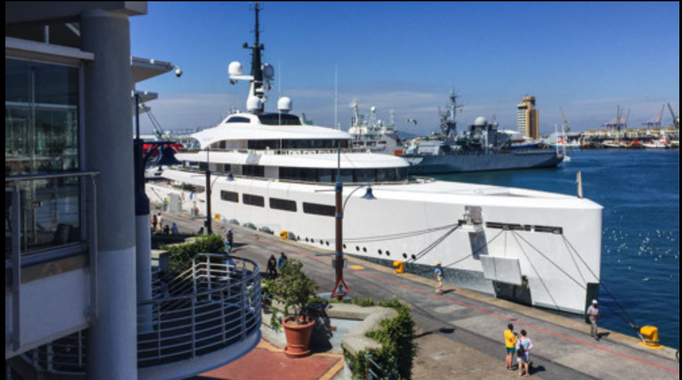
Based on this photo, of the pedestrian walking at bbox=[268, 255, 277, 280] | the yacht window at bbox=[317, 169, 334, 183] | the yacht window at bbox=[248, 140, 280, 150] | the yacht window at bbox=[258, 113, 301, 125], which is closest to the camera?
the pedestrian walking at bbox=[268, 255, 277, 280]

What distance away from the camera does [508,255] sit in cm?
2150

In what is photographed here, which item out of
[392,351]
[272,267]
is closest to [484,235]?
[272,267]

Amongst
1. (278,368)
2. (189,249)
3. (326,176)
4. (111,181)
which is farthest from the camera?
(326,176)

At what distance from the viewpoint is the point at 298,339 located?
43.9ft

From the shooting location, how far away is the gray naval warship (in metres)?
104

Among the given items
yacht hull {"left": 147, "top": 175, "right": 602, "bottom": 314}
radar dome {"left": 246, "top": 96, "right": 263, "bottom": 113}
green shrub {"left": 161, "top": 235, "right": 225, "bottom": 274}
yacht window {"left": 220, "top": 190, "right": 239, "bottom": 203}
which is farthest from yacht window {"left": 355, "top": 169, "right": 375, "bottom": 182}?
radar dome {"left": 246, "top": 96, "right": 263, "bottom": 113}

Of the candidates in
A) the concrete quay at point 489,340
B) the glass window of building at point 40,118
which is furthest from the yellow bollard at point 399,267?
the glass window of building at point 40,118

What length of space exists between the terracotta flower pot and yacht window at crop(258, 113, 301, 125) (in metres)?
26.6

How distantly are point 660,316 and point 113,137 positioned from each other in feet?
87.4

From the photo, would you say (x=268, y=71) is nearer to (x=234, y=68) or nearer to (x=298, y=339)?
(x=234, y=68)

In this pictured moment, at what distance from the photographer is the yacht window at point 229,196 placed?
36.2 meters

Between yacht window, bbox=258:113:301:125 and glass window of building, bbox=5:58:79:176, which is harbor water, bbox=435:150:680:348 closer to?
yacht window, bbox=258:113:301:125

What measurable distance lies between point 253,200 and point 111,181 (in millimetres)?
28226

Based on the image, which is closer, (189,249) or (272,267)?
(189,249)
